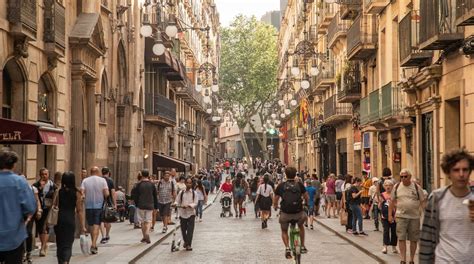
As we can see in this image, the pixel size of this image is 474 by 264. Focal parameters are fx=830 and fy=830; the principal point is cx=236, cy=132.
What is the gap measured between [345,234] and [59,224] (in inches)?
399

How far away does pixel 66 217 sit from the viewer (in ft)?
42.9

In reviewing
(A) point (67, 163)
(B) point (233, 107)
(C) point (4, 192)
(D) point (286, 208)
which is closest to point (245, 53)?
(B) point (233, 107)

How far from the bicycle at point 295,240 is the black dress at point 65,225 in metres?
3.73

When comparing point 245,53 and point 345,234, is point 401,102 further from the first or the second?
point 245,53

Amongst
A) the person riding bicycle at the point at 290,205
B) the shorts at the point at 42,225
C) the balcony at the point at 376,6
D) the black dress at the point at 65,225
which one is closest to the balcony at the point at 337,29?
the balcony at the point at 376,6

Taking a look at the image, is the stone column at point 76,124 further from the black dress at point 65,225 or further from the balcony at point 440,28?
the balcony at point 440,28

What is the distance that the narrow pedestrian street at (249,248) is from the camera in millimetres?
16109

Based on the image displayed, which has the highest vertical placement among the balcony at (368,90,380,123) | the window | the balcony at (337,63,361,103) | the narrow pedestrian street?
the balcony at (337,63,361,103)

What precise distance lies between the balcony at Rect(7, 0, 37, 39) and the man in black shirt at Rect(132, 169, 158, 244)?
4156 mm

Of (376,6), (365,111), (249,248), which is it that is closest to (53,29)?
(249,248)

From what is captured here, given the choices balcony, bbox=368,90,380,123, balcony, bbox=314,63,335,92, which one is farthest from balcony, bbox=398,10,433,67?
balcony, bbox=314,63,335,92

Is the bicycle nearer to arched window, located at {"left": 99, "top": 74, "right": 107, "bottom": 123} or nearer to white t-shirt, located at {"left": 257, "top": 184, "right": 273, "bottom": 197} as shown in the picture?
Result: white t-shirt, located at {"left": 257, "top": 184, "right": 273, "bottom": 197}

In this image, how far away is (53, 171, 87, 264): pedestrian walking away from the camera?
12.7 m

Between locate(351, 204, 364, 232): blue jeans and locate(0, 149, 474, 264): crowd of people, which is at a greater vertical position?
locate(0, 149, 474, 264): crowd of people
